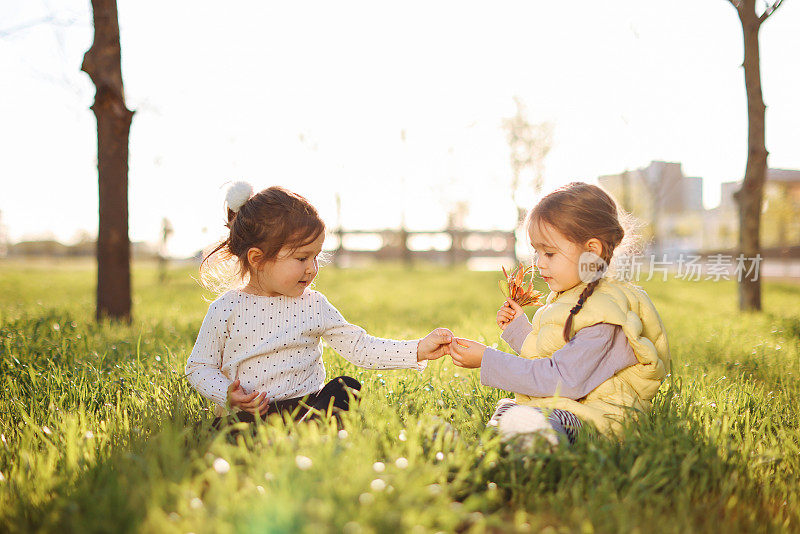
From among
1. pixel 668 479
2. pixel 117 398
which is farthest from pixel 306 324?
pixel 668 479

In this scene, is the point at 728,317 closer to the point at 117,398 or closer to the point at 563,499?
the point at 563,499

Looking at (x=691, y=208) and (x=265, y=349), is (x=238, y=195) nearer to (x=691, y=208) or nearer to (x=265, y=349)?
(x=265, y=349)

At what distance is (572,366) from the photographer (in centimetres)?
231

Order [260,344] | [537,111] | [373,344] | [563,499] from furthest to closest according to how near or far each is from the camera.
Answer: [537,111] < [373,344] < [260,344] < [563,499]

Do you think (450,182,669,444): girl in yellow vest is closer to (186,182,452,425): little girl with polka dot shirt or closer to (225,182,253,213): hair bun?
(186,182,452,425): little girl with polka dot shirt

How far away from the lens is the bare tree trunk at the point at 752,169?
7.11 metres

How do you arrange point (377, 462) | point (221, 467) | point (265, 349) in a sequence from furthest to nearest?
point (265, 349) → point (377, 462) → point (221, 467)

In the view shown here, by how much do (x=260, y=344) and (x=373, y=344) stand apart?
0.56 m

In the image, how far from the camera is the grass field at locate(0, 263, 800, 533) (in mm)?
1546

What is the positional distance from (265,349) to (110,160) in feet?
12.9

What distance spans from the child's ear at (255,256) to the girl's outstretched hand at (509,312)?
1.23 metres

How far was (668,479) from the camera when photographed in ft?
6.66

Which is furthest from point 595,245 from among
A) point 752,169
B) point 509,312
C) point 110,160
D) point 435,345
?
point 752,169

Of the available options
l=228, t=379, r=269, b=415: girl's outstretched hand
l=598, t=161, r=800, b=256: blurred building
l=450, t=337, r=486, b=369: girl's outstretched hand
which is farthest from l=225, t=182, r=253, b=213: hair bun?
l=598, t=161, r=800, b=256: blurred building
